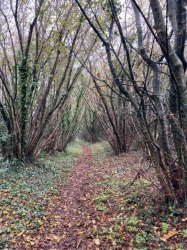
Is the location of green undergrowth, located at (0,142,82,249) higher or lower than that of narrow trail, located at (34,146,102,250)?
higher

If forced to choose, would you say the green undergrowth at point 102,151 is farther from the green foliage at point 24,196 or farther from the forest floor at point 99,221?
the forest floor at point 99,221

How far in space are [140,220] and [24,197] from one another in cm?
293

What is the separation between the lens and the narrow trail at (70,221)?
3.37 metres

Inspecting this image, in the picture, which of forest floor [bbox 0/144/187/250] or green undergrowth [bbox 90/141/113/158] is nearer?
forest floor [bbox 0/144/187/250]

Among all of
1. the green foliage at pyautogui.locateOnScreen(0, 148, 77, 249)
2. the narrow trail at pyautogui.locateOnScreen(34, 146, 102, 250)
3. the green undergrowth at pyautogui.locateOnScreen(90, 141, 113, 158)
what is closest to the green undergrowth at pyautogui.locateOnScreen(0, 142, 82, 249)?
the green foliage at pyautogui.locateOnScreen(0, 148, 77, 249)

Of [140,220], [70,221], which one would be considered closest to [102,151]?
[70,221]

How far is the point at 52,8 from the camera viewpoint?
24.1ft

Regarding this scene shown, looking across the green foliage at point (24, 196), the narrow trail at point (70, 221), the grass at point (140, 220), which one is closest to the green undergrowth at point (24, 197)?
the green foliage at point (24, 196)

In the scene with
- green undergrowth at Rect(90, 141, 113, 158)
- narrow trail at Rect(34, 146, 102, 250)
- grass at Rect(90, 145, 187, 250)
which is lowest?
narrow trail at Rect(34, 146, 102, 250)

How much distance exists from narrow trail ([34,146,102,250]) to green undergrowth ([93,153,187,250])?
0.27 m

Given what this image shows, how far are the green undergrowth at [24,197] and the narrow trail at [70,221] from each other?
0.26 metres

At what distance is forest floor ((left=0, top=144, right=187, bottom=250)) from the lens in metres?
3.15

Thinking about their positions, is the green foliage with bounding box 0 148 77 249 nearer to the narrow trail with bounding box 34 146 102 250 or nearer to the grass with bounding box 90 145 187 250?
the narrow trail with bounding box 34 146 102 250

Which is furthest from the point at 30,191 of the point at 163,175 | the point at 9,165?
the point at 163,175
